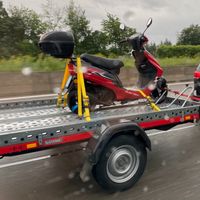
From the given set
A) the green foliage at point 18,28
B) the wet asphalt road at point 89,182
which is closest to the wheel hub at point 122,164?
the wet asphalt road at point 89,182

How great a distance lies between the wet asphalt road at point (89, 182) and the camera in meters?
3.82

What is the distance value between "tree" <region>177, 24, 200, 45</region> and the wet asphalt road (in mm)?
65578

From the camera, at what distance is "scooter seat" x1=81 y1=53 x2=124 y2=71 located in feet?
15.6

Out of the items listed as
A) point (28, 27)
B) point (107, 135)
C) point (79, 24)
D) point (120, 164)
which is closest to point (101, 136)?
point (107, 135)

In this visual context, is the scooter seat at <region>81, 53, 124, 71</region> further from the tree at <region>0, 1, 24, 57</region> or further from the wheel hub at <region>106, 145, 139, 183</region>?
the tree at <region>0, 1, 24, 57</region>

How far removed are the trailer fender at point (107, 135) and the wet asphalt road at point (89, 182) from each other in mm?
631

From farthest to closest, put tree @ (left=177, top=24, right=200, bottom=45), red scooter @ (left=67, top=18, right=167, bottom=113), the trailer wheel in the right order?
tree @ (left=177, top=24, right=200, bottom=45), red scooter @ (left=67, top=18, right=167, bottom=113), the trailer wheel

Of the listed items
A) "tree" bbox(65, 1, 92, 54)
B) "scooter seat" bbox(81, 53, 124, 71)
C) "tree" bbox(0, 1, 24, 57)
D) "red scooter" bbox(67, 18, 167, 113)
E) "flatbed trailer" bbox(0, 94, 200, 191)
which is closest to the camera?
"flatbed trailer" bbox(0, 94, 200, 191)

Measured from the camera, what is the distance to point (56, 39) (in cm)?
396

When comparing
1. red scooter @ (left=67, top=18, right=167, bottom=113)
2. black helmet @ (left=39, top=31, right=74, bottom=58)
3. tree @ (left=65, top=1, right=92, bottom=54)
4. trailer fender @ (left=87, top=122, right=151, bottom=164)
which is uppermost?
tree @ (left=65, top=1, right=92, bottom=54)

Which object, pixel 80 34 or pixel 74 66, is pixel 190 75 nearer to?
pixel 80 34

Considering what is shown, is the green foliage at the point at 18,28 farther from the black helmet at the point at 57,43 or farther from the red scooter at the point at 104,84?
the black helmet at the point at 57,43

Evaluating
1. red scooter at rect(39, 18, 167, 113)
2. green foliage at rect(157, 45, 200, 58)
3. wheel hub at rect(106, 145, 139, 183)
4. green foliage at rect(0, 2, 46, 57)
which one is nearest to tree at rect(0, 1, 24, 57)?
green foliage at rect(0, 2, 46, 57)

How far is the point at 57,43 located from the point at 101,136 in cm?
136
